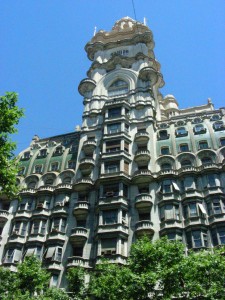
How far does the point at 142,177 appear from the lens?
149ft

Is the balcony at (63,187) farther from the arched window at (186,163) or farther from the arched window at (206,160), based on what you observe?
the arched window at (206,160)

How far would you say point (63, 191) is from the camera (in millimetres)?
48406

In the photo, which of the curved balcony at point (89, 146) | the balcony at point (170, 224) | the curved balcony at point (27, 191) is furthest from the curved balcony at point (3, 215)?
the balcony at point (170, 224)

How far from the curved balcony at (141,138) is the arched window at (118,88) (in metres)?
10.8

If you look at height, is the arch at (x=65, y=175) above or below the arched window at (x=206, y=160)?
below

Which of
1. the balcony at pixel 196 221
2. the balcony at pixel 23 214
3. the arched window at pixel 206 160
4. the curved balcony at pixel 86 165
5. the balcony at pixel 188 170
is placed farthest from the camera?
the curved balcony at pixel 86 165

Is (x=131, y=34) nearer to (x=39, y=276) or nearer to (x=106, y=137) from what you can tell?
(x=106, y=137)

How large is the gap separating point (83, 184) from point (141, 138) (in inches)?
402

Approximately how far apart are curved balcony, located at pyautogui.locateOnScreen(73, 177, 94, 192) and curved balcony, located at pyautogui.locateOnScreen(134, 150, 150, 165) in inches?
256

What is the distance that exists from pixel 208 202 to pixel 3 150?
24.6 m

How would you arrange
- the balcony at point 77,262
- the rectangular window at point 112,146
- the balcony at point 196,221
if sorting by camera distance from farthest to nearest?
the rectangular window at point 112,146 < the balcony at point 196,221 < the balcony at point 77,262

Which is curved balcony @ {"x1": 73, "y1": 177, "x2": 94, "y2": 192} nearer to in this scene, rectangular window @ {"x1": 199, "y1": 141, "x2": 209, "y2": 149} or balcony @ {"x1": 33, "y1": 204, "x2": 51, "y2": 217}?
balcony @ {"x1": 33, "y1": 204, "x2": 51, "y2": 217}

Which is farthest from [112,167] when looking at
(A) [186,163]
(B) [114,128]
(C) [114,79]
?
(C) [114,79]

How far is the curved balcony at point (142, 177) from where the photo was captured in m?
45.4
